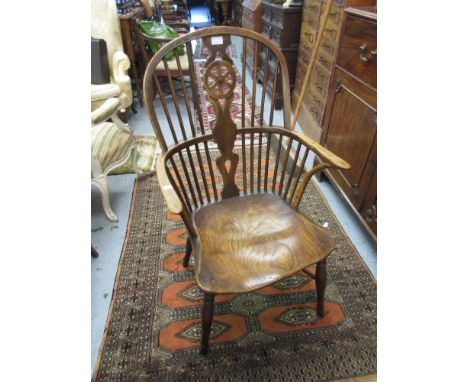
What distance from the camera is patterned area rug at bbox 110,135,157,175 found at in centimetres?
221

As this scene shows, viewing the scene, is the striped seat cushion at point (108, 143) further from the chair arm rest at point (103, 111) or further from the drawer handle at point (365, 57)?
the drawer handle at point (365, 57)

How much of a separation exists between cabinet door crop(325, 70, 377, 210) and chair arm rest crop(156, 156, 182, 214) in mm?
1003

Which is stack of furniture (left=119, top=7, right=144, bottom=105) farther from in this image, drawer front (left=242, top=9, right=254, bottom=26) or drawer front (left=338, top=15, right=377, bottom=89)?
drawer front (left=338, top=15, right=377, bottom=89)

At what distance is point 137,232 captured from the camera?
1689 millimetres

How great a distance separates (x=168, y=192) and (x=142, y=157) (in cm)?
165

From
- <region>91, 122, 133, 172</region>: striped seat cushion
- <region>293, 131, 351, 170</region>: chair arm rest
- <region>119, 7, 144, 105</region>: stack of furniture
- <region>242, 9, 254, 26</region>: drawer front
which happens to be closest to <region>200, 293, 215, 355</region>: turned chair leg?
<region>293, 131, 351, 170</region>: chair arm rest

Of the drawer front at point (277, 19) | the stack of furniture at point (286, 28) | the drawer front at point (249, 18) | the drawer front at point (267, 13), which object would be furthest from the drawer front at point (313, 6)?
the drawer front at point (249, 18)

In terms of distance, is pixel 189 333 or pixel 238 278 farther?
pixel 189 333

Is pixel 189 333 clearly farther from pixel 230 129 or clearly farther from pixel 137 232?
pixel 230 129

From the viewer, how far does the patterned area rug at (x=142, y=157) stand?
86.9 inches

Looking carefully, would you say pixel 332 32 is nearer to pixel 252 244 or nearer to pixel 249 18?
pixel 252 244

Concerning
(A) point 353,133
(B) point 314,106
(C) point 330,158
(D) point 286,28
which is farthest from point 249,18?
(C) point 330,158

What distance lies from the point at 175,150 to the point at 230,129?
0.24 metres

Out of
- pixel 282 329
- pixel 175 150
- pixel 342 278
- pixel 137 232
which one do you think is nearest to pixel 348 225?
pixel 342 278
